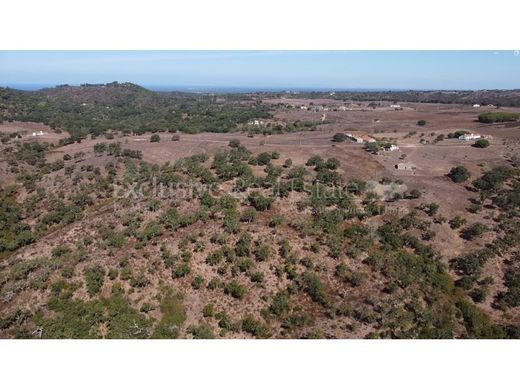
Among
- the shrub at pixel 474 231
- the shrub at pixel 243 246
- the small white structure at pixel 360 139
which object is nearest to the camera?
the shrub at pixel 243 246

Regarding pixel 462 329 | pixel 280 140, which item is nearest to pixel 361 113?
pixel 280 140

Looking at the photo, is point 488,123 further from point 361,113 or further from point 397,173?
point 397,173

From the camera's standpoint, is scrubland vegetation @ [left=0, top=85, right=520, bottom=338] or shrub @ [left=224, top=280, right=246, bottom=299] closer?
scrubland vegetation @ [left=0, top=85, right=520, bottom=338]

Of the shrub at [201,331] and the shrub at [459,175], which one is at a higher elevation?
the shrub at [459,175]

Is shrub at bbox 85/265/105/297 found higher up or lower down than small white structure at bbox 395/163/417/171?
lower down

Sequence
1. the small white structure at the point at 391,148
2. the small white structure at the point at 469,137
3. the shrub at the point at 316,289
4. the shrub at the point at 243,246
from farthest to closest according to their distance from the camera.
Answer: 1. the small white structure at the point at 469,137
2. the small white structure at the point at 391,148
3. the shrub at the point at 243,246
4. the shrub at the point at 316,289

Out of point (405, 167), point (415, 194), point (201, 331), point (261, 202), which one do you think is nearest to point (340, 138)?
point (405, 167)

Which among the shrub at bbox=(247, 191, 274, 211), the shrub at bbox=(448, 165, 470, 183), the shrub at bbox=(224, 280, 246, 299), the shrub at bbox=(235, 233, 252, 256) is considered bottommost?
the shrub at bbox=(224, 280, 246, 299)

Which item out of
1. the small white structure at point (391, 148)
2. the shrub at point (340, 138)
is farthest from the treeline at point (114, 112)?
the small white structure at point (391, 148)

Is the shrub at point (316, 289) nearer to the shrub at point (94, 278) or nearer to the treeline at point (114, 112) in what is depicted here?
the shrub at point (94, 278)

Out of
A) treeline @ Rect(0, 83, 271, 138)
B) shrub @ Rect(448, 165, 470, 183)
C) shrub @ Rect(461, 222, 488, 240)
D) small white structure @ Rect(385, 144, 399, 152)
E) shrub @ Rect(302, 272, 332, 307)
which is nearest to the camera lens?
shrub @ Rect(302, 272, 332, 307)

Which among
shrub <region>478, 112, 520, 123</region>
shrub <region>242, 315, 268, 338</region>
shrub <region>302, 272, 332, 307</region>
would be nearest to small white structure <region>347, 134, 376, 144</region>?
shrub <region>478, 112, 520, 123</region>

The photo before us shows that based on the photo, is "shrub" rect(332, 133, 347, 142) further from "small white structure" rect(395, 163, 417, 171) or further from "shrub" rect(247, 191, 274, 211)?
"shrub" rect(247, 191, 274, 211)
